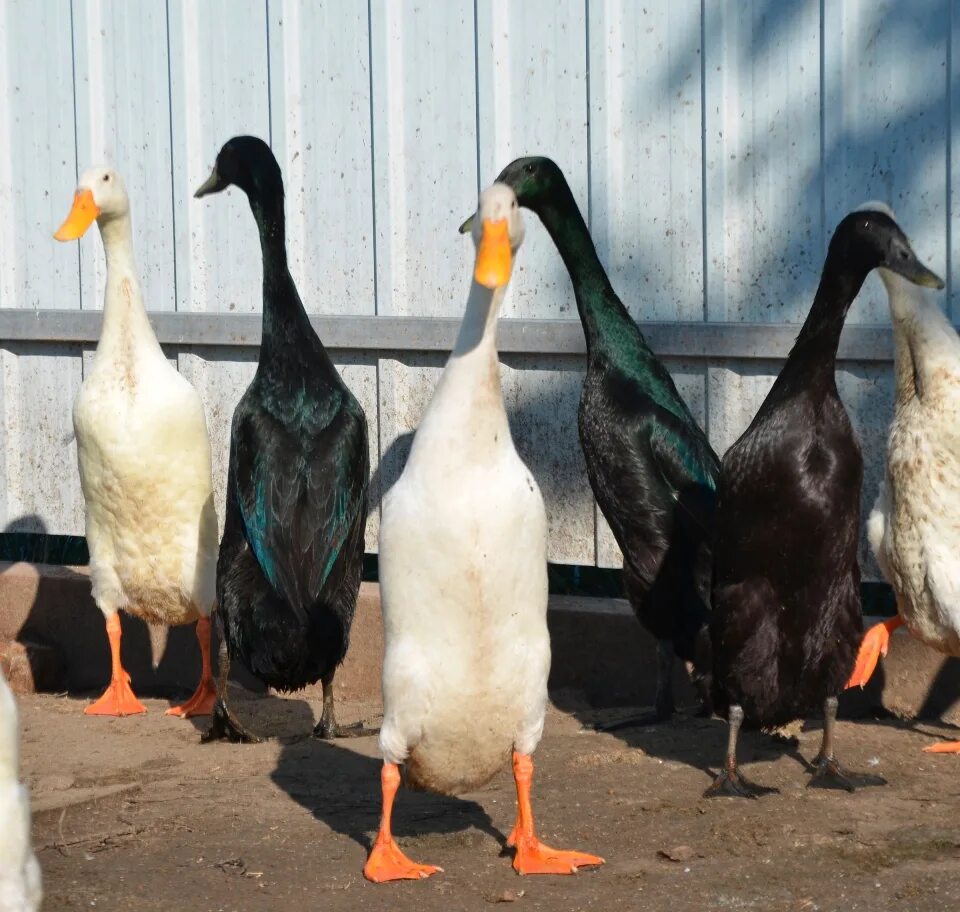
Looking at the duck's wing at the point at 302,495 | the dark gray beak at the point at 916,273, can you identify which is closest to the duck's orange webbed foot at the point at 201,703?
the duck's wing at the point at 302,495

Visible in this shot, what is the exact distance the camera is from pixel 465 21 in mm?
7477

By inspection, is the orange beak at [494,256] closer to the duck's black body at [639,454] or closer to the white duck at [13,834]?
the white duck at [13,834]

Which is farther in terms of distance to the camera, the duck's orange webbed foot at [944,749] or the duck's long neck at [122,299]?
the duck's long neck at [122,299]

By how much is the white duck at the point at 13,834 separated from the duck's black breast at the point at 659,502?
10.5ft

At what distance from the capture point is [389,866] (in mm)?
5055

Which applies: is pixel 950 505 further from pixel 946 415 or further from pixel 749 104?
pixel 749 104

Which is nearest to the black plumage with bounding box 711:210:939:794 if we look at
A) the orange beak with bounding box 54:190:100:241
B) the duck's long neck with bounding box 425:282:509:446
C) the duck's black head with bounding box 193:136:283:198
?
the duck's long neck with bounding box 425:282:509:446

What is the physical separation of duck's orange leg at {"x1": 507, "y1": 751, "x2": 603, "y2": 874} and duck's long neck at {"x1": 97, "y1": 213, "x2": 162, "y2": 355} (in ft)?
9.88

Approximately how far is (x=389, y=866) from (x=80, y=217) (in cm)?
349

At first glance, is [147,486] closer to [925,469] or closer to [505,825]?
[505,825]

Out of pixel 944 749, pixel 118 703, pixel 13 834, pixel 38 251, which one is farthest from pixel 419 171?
pixel 13 834

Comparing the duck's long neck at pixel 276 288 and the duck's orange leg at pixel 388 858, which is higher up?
the duck's long neck at pixel 276 288

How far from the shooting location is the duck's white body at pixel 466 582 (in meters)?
4.94

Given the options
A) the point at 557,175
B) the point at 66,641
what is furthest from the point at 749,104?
the point at 66,641
